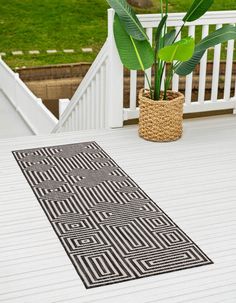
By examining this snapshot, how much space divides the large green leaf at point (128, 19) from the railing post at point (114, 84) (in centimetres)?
15

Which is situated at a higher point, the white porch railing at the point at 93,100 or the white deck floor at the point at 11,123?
the white porch railing at the point at 93,100

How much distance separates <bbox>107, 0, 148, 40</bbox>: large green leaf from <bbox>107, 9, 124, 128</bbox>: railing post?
0.49 feet

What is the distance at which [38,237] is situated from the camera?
2.74m

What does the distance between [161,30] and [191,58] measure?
0.28 meters

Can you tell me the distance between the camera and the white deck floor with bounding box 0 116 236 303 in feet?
7.59

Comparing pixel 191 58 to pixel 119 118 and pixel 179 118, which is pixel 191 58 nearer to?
pixel 179 118

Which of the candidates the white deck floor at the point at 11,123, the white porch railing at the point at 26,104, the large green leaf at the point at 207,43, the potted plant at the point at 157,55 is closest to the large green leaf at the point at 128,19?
the potted plant at the point at 157,55

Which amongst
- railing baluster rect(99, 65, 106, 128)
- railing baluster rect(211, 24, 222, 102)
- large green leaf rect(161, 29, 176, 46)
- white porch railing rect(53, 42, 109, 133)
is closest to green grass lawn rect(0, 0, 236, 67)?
white porch railing rect(53, 42, 109, 133)

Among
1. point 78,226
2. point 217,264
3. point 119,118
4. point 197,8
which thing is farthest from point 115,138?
point 217,264

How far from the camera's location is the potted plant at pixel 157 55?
3828mm

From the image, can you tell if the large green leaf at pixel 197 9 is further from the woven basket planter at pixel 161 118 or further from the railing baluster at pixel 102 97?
the railing baluster at pixel 102 97

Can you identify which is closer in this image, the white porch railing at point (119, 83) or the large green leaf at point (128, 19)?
the large green leaf at point (128, 19)

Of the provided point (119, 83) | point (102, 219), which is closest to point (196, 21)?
point (119, 83)

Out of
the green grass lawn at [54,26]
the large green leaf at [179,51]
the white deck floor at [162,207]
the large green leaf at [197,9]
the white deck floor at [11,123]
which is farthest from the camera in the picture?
the green grass lawn at [54,26]
